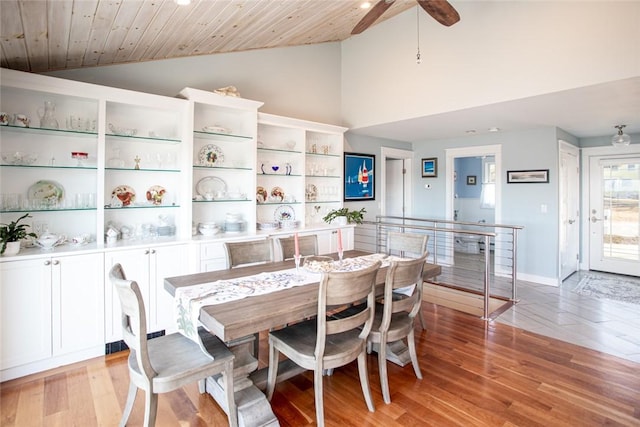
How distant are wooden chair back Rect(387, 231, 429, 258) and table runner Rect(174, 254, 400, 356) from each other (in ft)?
3.23

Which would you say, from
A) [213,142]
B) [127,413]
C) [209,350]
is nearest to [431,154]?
[213,142]

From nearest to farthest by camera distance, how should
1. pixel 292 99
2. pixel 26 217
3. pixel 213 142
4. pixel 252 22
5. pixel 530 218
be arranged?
pixel 26 217 < pixel 252 22 < pixel 213 142 < pixel 292 99 < pixel 530 218

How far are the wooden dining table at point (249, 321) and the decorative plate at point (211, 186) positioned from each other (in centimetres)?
170

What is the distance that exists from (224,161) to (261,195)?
68 cm

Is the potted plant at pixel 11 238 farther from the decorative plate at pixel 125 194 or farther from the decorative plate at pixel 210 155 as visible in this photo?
the decorative plate at pixel 210 155

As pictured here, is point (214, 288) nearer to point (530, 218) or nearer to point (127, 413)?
point (127, 413)

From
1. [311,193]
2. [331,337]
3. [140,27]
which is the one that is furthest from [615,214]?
[140,27]

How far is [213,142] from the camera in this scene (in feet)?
13.1

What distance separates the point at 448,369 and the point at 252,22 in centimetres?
371

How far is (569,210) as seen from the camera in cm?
562

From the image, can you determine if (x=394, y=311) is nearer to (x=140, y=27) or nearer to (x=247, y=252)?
(x=247, y=252)

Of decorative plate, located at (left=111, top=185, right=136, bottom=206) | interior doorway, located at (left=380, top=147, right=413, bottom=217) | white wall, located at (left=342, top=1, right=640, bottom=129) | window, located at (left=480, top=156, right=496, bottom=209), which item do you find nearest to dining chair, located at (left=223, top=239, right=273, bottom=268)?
decorative plate, located at (left=111, top=185, right=136, bottom=206)

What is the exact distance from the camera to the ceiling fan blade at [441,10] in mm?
2457

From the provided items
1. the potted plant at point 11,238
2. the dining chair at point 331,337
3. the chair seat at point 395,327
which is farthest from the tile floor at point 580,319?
the potted plant at point 11,238
